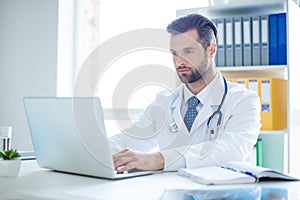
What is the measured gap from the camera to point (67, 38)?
11.6ft

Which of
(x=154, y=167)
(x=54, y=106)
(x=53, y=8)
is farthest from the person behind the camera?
(x=53, y=8)

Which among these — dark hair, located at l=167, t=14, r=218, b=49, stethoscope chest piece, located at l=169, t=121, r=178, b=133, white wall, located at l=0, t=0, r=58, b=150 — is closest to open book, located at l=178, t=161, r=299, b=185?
stethoscope chest piece, located at l=169, t=121, r=178, b=133

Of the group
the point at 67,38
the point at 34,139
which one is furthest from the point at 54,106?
the point at 67,38

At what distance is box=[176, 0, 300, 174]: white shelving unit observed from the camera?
2271 mm

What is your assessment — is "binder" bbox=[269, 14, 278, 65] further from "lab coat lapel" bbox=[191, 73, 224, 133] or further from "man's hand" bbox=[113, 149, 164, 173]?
"man's hand" bbox=[113, 149, 164, 173]

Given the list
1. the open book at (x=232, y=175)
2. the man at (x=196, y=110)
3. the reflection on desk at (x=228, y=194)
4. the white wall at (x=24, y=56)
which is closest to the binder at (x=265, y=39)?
the man at (x=196, y=110)

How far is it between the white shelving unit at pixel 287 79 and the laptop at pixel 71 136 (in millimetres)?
1277

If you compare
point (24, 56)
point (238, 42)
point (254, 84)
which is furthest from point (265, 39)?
point (24, 56)

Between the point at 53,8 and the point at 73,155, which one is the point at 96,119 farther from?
the point at 53,8

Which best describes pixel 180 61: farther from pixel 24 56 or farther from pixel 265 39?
pixel 24 56

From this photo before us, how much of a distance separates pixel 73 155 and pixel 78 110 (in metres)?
0.15

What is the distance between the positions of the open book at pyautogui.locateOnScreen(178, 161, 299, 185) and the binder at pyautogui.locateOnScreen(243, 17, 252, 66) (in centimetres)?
128

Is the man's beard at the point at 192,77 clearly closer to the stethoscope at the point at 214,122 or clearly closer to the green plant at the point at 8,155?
the stethoscope at the point at 214,122

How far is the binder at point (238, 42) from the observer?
7.92ft
